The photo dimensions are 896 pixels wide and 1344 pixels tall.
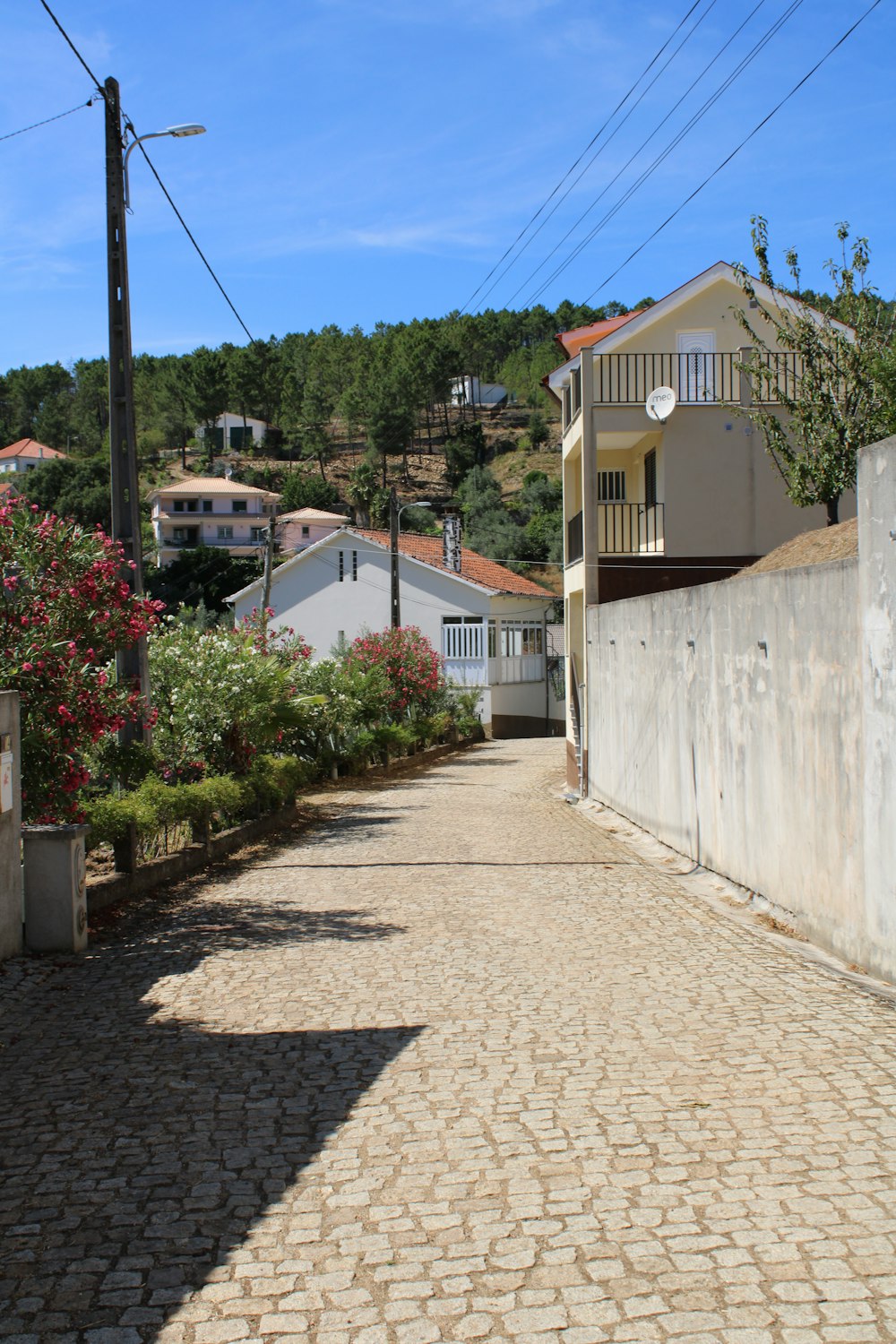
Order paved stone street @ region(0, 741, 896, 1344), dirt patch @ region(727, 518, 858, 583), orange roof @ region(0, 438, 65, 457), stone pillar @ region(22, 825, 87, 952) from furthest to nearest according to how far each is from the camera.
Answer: orange roof @ region(0, 438, 65, 457)
dirt patch @ region(727, 518, 858, 583)
stone pillar @ region(22, 825, 87, 952)
paved stone street @ region(0, 741, 896, 1344)

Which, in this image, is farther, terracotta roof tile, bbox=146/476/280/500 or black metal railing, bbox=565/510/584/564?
terracotta roof tile, bbox=146/476/280/500

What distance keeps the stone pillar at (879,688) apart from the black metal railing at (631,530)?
14377mm

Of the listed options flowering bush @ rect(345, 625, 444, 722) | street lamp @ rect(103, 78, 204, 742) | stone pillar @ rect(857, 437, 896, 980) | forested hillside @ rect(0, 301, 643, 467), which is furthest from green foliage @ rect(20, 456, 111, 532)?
stone pillar @ rect(857, 437, 896, 980)

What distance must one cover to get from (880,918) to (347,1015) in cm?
317

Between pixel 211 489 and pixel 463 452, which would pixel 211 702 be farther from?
pixel 463 452

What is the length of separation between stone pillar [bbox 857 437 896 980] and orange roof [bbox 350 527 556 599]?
38.0m

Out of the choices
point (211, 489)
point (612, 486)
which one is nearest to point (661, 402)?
point (612, 486)

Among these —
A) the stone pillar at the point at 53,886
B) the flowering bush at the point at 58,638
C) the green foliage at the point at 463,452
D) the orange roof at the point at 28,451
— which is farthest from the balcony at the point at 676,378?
the orange roof at the point at 28,451

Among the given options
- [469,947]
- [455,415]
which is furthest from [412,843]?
[455,415]

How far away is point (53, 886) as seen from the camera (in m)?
8.74

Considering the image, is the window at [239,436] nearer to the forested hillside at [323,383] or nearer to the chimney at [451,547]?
the forested hillside at [323,383]

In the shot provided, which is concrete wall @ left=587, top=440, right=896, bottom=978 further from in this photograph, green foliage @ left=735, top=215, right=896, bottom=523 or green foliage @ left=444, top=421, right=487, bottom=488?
green foliage @ left=444, top=421, right=487, bottom=488

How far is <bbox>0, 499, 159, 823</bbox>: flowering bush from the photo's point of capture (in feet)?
29.9

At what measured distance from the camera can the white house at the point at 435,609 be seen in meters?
45.7
